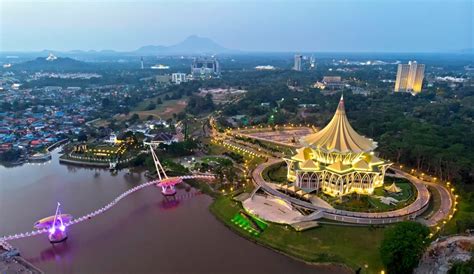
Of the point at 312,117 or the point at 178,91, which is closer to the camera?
the point at 312,117

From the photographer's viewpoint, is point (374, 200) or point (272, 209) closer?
point (272, 209)

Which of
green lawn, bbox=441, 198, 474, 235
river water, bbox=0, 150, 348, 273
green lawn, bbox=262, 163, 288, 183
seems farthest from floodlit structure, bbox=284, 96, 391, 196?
river water, bbox=0, 150, 348, 273

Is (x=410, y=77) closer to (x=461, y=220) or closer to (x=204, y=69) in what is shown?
(x=204, y=69)

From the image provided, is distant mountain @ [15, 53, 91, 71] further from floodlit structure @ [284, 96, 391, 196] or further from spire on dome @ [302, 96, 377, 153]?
floodlit structure @ [284, 96, 391, 196]

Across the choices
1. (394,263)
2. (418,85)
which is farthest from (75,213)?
(418,85)

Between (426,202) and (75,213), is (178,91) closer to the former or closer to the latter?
(75,213)

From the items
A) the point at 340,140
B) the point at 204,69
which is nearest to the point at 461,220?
the point at 340,140
